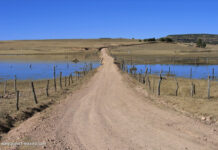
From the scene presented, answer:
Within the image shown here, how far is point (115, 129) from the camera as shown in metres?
10.2

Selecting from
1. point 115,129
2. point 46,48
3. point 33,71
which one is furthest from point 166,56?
point 115,129

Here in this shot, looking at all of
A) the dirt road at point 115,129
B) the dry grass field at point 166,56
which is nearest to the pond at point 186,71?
the dry grass field at point 166,56

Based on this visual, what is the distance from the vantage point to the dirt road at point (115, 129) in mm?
8570

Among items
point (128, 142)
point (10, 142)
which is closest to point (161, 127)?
point (128, 142)

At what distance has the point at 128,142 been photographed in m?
8.76

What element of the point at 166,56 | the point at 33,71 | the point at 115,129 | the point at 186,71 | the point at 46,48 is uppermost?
the point at 46,48

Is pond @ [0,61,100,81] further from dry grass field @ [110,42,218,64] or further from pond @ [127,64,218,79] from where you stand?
dry grass field @ [110,42,218,64]

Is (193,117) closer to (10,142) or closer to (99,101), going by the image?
(99,101)

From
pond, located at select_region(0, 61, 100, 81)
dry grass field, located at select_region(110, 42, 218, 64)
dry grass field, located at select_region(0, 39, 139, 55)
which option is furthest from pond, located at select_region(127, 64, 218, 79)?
dry grass field, located at select_region(0, 39, 139, 55)

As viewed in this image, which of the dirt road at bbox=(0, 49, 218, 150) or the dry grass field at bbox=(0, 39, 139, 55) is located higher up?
the dry grass field at bbox=(0, 39, 139, 55)

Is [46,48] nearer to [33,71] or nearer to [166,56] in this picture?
[166,56]

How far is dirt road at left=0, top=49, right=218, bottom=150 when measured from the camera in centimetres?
857

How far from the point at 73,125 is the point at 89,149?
9.44ft

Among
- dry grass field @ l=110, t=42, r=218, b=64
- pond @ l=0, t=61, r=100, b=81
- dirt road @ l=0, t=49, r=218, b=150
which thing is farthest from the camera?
dry grass field @ l=110, t=42, r=218, b=64
